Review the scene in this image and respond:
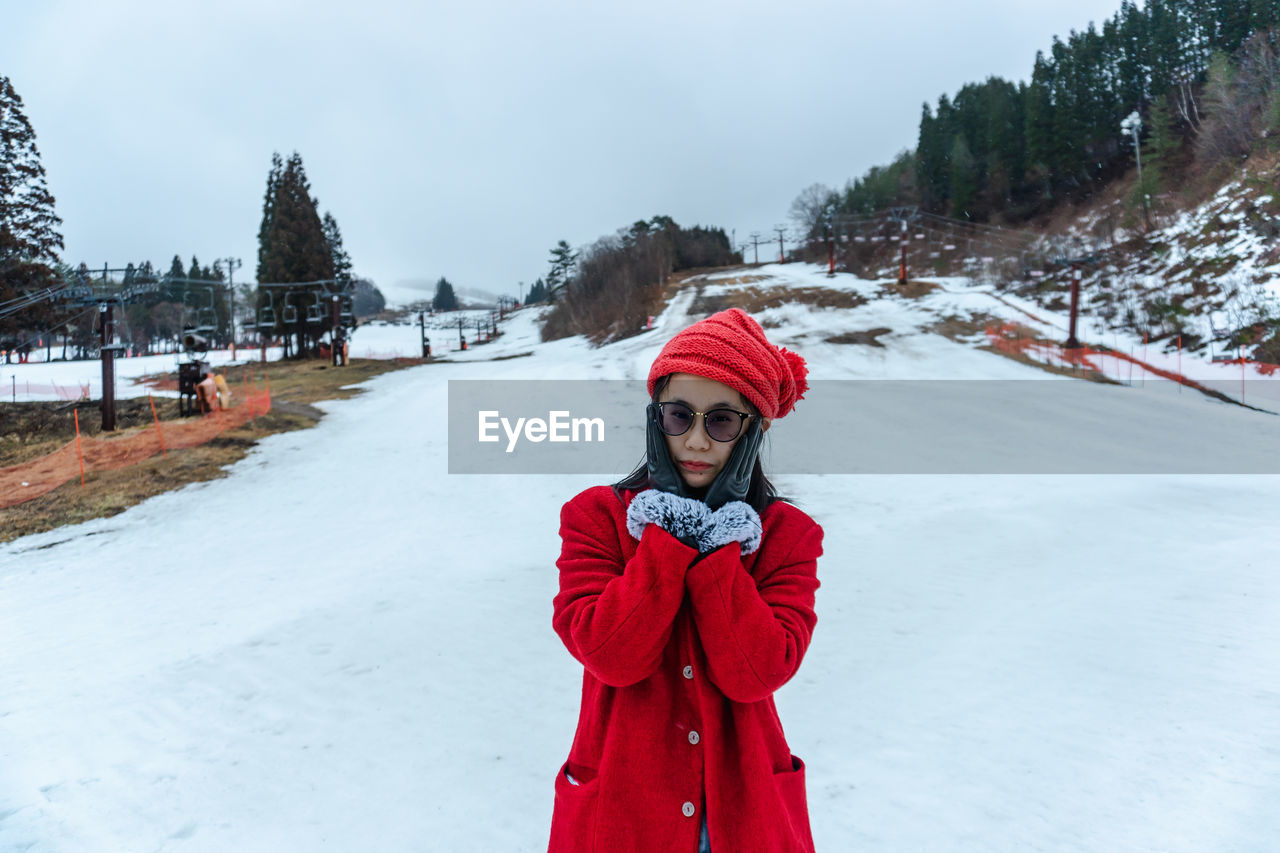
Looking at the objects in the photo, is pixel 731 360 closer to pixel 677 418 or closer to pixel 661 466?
pixel 677 418

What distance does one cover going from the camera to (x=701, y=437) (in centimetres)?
150

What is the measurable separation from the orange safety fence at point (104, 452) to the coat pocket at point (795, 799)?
1024 cm

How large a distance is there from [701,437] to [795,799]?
34.3 inches

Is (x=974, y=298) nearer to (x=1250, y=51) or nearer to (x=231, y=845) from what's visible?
(x=1250, y=51)

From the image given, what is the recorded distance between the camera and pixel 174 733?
3.93 metres

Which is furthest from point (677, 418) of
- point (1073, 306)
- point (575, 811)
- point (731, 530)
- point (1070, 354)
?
point (1073, 306)

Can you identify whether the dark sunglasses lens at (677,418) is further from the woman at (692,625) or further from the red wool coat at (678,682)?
the red wool coat at (678,682)

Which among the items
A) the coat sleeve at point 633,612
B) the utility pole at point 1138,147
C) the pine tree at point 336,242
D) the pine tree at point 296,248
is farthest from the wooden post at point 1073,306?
the pine tree at point 336,242

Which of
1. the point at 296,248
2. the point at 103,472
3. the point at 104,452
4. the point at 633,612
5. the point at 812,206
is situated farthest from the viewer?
the point at 812,206

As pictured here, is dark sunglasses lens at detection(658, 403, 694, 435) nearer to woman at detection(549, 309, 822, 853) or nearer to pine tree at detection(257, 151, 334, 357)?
woman at detection(549, 309, 822, 853)

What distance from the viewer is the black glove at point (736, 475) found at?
1452 mm

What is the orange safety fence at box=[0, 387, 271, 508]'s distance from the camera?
28.4 feet

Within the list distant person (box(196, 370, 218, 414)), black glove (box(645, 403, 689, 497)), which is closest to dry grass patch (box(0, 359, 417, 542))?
distant person (box(196, 370, 218, 414))

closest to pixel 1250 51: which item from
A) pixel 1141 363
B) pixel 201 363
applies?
pixel 1141 363
